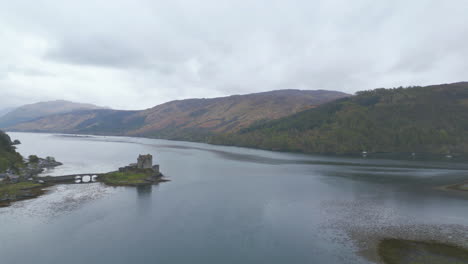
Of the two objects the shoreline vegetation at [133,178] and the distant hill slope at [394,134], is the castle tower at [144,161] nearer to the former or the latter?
the shoreline vegetation at [133,178]

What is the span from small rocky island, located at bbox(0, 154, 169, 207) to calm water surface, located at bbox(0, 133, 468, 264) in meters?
3.84

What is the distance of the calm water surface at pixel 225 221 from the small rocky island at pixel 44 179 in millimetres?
3839

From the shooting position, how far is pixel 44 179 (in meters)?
75.2

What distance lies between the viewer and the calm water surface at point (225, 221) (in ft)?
114

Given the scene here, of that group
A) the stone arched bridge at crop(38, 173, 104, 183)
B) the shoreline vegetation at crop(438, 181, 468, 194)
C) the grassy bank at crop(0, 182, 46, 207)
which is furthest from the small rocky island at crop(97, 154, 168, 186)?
the shoreline vegetation at crop(438, 181, 468, 194)

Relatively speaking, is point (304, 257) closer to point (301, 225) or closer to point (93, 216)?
point (301, 225)

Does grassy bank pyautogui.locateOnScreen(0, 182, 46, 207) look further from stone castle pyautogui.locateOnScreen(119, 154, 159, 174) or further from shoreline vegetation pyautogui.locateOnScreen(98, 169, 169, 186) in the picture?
stone castle pyautogui.locateOnScreen(119, 154, 159, 174)

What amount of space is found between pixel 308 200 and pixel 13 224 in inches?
2070

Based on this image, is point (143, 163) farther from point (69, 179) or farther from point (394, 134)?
point (394, 134)

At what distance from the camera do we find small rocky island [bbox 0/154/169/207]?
60.2 meters

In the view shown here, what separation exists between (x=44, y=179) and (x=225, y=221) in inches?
2258

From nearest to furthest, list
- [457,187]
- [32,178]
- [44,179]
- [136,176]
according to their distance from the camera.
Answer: [457,187] → [44,179] → [32,178] → [136,176]

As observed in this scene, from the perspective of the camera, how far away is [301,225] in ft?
145

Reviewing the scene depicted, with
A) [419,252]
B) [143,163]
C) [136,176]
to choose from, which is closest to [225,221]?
[419,252]
